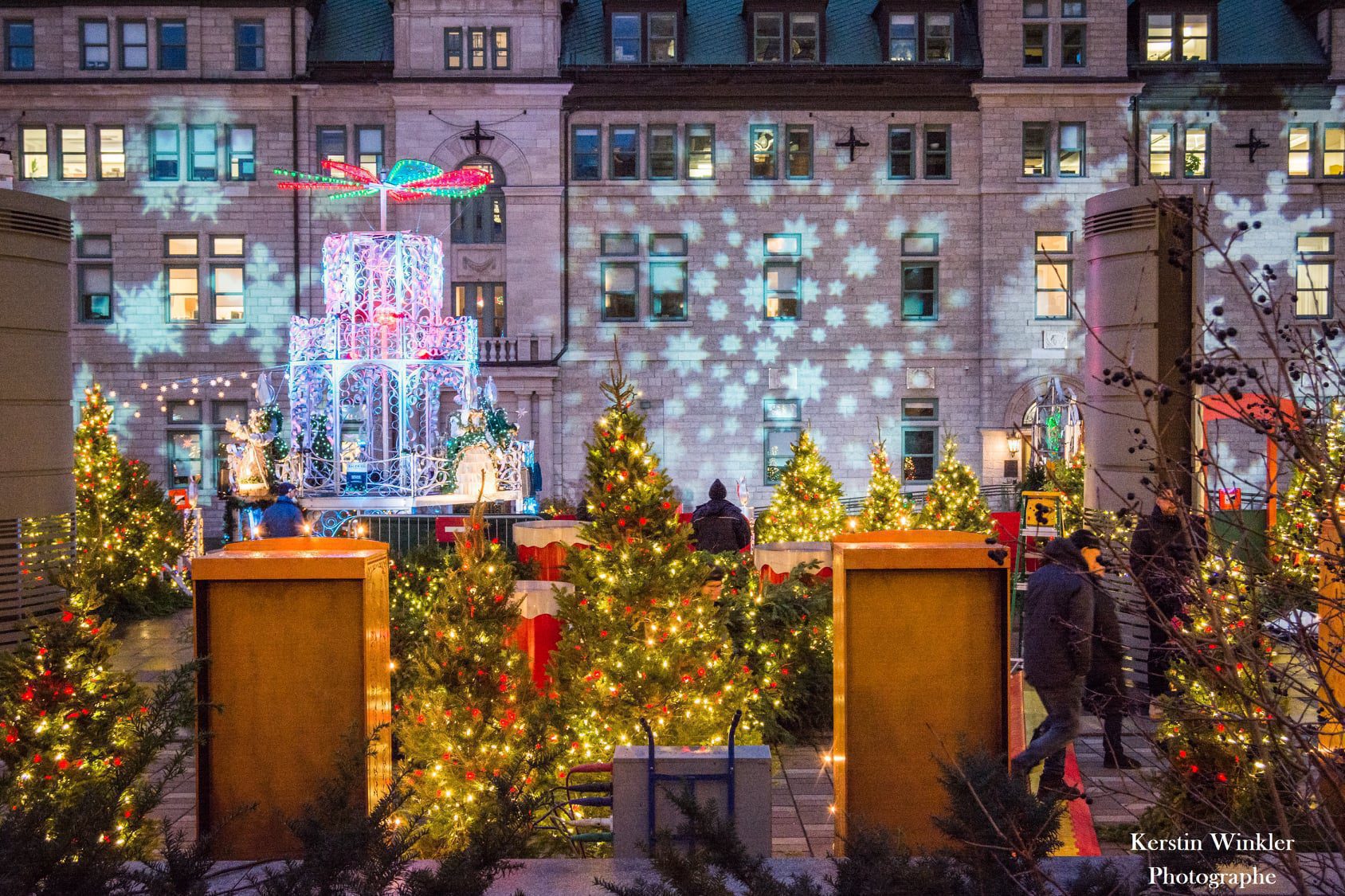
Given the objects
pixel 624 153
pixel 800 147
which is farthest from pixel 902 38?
pixel 624 153

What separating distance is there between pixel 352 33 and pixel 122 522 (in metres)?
16.7

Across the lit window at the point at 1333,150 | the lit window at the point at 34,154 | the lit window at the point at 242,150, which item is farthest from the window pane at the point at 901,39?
the lit window at the point at 34,154

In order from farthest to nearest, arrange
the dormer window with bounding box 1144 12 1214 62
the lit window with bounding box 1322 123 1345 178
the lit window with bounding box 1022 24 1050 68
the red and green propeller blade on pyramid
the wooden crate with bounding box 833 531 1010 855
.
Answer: the dormer window with bounding box 1144 12 1214 62, the lit window with bounding box 1322 123 1345 178, the lit window with bounding box 1022 24 1050 68, the red and green propeller blade on pyramid, the wooden crate with bounding box 833 531 1010 855

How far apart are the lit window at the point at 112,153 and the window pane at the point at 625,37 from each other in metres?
12.3

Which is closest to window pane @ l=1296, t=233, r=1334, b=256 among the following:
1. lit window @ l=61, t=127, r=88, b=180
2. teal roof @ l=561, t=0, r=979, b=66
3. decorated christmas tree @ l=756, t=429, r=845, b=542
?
teal roof @ l=561, t=0, r=979, b=66

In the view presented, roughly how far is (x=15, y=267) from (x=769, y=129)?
70.3 ft

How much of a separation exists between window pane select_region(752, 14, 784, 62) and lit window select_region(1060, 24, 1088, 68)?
22.8ft

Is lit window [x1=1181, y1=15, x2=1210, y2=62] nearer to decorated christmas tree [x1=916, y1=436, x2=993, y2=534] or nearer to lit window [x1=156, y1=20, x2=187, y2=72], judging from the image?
decorated christmas tree [x1=916, y1=436, x2=993, y2=534]

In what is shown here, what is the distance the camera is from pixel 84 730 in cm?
555

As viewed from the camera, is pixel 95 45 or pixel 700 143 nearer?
pixel 95 45

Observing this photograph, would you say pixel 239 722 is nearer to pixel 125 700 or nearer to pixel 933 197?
pixel 125 700

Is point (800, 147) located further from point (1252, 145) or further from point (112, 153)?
point (112, 153)

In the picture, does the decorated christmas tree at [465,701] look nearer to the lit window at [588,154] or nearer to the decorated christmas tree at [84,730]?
the decorated christmas tree at [84,730]

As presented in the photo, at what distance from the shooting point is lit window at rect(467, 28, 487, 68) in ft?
89.0
